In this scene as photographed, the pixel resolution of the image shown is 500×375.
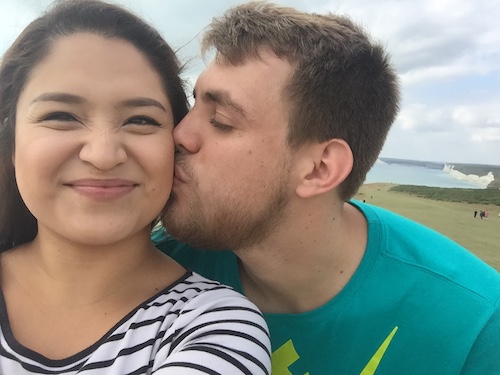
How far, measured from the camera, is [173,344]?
175 cm

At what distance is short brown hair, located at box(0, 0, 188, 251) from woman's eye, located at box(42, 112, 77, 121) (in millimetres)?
260

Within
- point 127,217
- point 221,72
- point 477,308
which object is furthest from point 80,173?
point 477,308

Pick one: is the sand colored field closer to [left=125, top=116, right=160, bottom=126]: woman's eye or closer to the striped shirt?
[left=125, top=116, right=160, bottom=126]: woman's eye

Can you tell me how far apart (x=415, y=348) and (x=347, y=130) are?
50.5 inches

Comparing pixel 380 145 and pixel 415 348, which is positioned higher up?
pixel 380 145

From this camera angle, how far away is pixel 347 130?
2.96 metres

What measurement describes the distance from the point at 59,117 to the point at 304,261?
5.16 ft

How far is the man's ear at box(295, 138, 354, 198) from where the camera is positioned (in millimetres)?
2834

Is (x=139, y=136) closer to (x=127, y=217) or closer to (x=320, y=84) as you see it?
(x=127, y=217)

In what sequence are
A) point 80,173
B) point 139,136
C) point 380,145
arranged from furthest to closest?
1. point 380,145
2. point 139,136
3. point 80,173

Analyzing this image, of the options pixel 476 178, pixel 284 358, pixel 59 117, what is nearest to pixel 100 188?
pixel 59 117

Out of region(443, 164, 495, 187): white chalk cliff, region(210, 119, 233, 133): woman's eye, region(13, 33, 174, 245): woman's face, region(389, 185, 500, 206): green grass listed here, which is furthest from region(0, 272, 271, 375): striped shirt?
region(443, 164, 495, 187): white chalk cliff

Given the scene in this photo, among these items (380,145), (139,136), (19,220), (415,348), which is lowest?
(415,348)

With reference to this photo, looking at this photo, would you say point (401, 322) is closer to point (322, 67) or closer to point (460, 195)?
point (322, 67)
